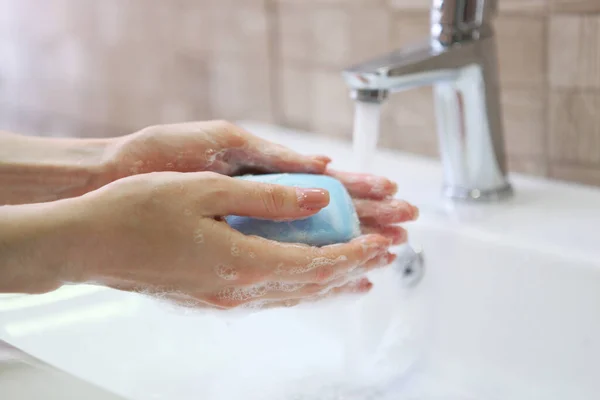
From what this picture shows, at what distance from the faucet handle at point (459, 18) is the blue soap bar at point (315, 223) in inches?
7.6

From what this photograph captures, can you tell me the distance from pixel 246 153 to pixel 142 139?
0.25 feet

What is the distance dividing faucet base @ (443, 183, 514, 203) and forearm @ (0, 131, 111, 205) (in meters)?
0.32

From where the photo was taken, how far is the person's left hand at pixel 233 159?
1.79ft

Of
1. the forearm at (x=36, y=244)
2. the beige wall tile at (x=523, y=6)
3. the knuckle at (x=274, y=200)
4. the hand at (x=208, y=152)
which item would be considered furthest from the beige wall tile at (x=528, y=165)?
the forearm at (x=36, y=244)

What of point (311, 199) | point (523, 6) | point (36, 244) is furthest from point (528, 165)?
point (36, 244)

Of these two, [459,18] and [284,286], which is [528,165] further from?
[284,286]

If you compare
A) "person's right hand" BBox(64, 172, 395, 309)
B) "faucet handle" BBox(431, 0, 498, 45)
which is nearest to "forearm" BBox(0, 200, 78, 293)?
"person's right hand" BBox(64, 172, 395, 309)

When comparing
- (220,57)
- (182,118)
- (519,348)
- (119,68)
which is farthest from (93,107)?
(519,348)

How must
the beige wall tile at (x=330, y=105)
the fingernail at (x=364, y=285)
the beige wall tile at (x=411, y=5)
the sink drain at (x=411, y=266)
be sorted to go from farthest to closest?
the beige wall tile at (x=330, y=105) → the beige wall tile at (x=411, y=5) → the sink drain at (x=411, y=266) → the fingernail at (x=364, y=285)

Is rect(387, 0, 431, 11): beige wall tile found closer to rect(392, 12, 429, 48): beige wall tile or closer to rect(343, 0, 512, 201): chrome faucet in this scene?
rect(392, 12, 429, 48): beige wall tile

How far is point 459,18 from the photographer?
631 millimetres

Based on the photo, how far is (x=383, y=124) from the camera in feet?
2.80

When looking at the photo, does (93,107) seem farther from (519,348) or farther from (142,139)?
(519,348)

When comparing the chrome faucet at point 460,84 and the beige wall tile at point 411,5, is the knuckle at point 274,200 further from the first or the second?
the beige wall tile at point 411,5
